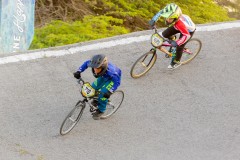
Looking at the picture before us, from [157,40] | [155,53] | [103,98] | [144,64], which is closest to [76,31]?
[144,64]

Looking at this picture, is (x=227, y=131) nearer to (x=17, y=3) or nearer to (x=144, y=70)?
(x=144, y=70)

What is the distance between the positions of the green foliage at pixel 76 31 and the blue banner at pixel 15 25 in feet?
2.13

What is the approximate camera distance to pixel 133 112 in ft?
30.3

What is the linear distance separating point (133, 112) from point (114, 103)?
491 millimetres

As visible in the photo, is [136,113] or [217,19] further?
[217,19]

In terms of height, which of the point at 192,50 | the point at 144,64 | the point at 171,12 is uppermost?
the point at 171,12

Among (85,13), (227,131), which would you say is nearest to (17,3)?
(85,13)

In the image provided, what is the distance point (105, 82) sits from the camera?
7.95 meters

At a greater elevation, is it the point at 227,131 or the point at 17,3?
the point at 17,3

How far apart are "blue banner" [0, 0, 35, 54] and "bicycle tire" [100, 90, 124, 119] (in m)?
2.95

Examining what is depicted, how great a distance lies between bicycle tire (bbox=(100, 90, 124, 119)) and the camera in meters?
8.88

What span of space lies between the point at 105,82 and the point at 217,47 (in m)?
4.45

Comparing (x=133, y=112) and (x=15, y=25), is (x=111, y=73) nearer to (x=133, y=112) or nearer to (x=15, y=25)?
(x=133, y=112)

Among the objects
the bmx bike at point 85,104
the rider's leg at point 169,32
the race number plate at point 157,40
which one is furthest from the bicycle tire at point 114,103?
the rider's leg at point 169,32
